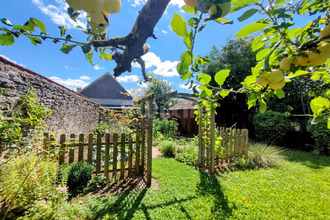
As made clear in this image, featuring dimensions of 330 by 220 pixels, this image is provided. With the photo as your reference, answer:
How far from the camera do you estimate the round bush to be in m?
7.27

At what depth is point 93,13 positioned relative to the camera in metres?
0.40

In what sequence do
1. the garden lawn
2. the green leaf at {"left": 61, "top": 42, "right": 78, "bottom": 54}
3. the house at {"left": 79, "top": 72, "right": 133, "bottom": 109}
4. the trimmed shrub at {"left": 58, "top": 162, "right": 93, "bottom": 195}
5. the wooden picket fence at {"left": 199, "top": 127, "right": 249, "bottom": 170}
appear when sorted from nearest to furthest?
the green leaf at {"left": 61, "top": 42, "right": 78, "bottom": 54}, the garden lawn, the trimmed shrub at {"left": 58, "top": 162, "right": 93, "bottom": 195}, the wooden picket fence at {"left": 199, "top": 127, "right": 249, "bottom": 170}, the house at {"left": 79, "top": 72, "right": 133, "bottom": 109}

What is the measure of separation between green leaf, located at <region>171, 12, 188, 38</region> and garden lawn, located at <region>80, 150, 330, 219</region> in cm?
246

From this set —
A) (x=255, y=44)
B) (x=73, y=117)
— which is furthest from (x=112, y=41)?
(x=73, y=117)

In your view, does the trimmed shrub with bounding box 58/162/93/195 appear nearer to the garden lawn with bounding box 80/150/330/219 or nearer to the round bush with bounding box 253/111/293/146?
the garden lawn with bounding box 80/150/330/219

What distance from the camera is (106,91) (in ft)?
54.6

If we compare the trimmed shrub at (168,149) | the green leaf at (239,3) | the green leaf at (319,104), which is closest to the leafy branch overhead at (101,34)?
the green leaf at (239,3)

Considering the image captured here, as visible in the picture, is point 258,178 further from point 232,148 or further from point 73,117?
point 73,117

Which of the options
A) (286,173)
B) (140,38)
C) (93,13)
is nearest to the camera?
(93,13)

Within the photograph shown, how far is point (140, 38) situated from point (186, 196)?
2.80m

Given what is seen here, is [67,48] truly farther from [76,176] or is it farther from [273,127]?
[273,127]

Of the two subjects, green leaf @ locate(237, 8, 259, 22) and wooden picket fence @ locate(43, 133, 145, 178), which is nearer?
green leaf @ locate(237, 8, 259, 22)

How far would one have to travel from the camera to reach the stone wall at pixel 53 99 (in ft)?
7.87

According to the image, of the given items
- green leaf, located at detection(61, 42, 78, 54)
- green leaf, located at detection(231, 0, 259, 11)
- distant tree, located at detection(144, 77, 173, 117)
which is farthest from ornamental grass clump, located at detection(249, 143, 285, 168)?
distant tree, located at detection(144, 77, 173, 117)
